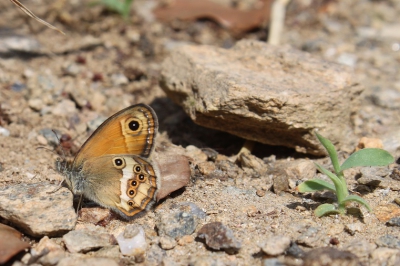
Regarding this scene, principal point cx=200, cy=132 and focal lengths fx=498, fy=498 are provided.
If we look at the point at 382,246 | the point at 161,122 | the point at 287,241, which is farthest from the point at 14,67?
the point at 382,246

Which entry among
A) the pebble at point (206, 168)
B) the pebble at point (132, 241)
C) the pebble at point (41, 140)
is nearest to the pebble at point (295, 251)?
the pebble at point (132, 241)

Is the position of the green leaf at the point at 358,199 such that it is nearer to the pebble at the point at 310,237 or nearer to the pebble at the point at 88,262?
the pebble at the point at 310,237

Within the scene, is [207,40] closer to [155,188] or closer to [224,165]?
[224,165]

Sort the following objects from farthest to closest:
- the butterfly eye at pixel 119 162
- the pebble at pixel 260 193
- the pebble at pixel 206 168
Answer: the pebble at pixel 206 168
the pebble at pixel 260 193
the butterfly eye at pixel 119 162

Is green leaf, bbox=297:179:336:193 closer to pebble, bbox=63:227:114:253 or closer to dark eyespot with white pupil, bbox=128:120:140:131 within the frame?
dark eyespot with white pupil, bbox=128:120:140:131

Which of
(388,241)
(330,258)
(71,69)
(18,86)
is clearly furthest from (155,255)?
(71,69)

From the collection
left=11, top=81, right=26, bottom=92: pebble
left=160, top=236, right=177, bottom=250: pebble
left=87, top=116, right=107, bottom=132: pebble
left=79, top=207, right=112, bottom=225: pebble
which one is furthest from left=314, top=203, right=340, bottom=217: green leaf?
left=11, top=81, right=26, bottom=92: pebble
